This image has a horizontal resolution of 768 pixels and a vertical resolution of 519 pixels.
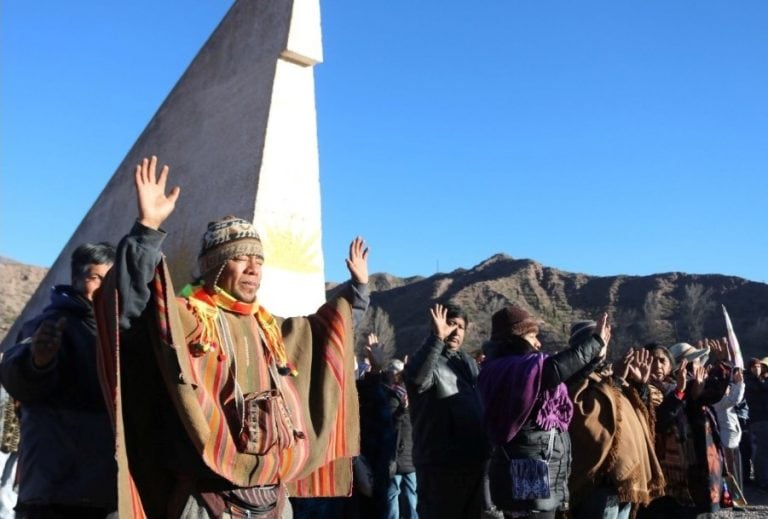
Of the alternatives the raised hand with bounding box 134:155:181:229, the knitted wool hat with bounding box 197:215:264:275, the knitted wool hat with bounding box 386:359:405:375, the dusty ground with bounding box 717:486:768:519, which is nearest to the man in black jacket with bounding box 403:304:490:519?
the knitted wool hat with bounding box 197:215:264:275

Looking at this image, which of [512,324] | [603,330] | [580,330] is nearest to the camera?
[603,330]

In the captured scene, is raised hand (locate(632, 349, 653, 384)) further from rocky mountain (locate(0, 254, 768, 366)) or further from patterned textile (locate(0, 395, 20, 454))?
rocky mountain (locate(0, 254, 768, 366))

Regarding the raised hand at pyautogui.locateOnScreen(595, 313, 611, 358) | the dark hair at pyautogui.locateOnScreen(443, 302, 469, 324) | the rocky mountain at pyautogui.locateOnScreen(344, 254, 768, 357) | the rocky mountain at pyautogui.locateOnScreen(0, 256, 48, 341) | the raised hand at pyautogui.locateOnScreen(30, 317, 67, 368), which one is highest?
the rocky mountain at pyautogui.locateOnScreen(344, 254, 768, 357)

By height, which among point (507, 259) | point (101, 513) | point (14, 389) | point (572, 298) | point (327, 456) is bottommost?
point (101, 513)

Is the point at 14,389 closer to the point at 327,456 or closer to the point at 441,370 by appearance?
the point at 327,456

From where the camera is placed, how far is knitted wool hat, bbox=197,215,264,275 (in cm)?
309

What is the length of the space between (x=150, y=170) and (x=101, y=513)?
1419 millimetres

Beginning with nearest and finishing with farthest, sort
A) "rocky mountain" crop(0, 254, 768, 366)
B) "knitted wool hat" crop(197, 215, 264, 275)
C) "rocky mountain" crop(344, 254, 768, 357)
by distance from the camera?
"knitted wool hat" crop(197, 215, 264, 275) < "rocky mountain" crop(0, 254, 768, 366) < "rocky mountain" crop(344, 254, 768, 357)

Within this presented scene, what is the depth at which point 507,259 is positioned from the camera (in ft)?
213

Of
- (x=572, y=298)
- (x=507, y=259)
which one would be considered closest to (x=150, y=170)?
(x=572, y=298)

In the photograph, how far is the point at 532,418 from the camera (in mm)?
4379

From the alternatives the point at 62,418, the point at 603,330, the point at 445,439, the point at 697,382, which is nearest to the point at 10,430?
the point at 62,418

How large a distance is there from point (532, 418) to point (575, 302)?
49.9 meters

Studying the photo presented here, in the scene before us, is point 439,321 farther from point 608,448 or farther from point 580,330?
point 608,448
